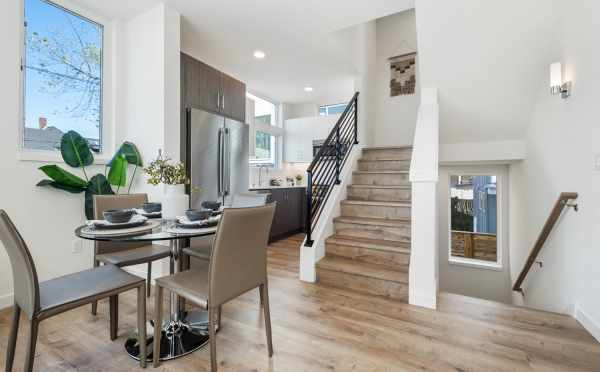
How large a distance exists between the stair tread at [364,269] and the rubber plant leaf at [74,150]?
245 centimetres

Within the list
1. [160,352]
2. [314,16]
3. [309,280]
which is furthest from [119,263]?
[314,16]

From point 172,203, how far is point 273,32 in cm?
248

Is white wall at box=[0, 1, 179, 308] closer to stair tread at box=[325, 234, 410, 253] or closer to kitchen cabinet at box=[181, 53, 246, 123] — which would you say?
kitchen cabinet at box=[181, 53, 246, 123]

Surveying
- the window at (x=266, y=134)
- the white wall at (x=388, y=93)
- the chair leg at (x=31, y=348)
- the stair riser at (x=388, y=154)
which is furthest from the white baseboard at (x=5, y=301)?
the white wall at (x=388, y=93)

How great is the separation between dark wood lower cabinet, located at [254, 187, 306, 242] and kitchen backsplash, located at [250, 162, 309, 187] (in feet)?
2.58

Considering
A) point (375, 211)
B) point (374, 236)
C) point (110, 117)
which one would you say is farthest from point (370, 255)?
point (110, 117)

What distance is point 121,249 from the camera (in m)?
2.19

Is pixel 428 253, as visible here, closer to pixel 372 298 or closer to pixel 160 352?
pixel 372 298

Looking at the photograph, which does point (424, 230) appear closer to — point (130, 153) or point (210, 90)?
point (130, 153)

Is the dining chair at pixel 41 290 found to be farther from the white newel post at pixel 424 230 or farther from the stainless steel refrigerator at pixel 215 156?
the white newel post at pixel 424 230

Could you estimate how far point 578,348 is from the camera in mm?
1759

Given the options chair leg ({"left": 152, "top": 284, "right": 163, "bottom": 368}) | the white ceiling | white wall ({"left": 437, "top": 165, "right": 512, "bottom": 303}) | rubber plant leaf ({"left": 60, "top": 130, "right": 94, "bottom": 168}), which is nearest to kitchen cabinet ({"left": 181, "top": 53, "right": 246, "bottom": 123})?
the white ceiling

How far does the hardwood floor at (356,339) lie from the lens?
1605mm

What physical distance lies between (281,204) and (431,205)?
289 centimetres
